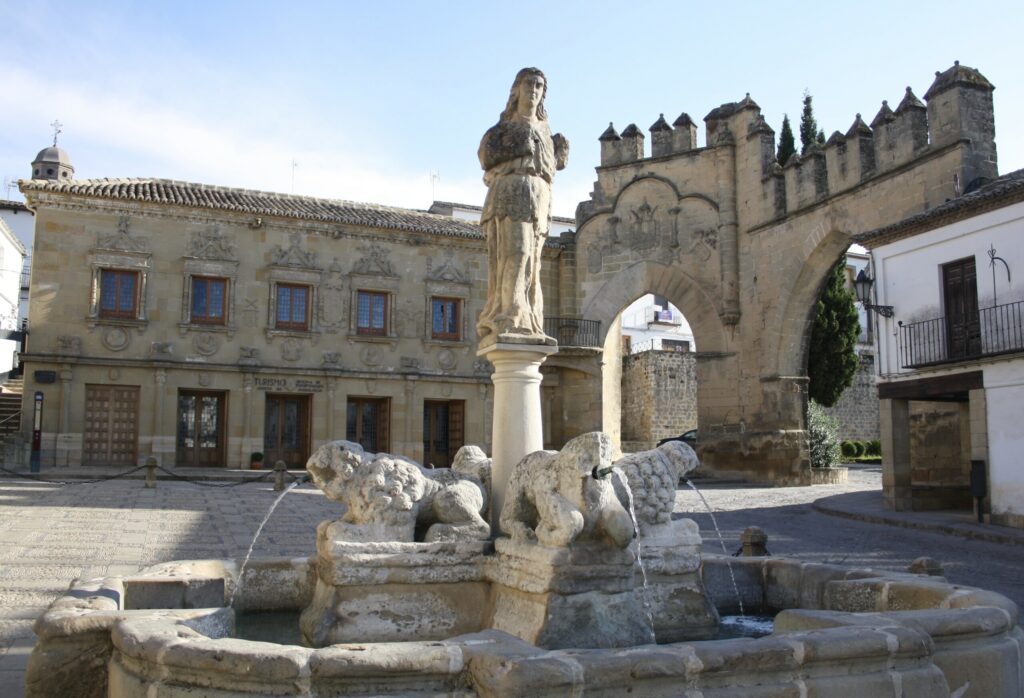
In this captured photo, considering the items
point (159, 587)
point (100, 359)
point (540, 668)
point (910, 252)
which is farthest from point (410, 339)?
point (540, 668)

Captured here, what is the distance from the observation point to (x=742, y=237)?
22906 mm

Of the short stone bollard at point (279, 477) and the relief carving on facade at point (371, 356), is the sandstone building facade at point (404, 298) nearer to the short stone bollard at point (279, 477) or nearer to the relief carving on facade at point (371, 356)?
the relief carving on facade at point (371, 356)

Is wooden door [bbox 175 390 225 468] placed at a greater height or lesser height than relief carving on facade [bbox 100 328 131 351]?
lesser

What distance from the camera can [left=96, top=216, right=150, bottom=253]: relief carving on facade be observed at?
844 inches

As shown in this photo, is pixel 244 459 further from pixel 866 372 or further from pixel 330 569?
pixel 866 372

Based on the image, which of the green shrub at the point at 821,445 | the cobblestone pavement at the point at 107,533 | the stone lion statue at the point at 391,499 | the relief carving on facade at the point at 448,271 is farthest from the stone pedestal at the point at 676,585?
the relief carving on facade at the point at 448,271

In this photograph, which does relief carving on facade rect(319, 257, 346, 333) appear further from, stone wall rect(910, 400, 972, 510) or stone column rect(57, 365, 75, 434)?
stone wall rect(910, 400, 972, 510)

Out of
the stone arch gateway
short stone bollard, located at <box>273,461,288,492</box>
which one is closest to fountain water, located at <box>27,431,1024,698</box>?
short stone bollard, located at <box>273,461,288,492</box>

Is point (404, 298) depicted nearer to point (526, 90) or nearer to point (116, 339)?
point (116, 339)

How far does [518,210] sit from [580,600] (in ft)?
8.19

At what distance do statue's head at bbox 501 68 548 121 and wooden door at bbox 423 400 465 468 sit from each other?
18894mm

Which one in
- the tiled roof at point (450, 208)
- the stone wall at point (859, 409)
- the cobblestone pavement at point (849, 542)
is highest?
the tiled roof at point (450, 208)

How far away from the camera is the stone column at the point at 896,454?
15133 millimetres

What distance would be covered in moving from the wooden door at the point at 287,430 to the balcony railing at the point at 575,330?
23.3 ft
